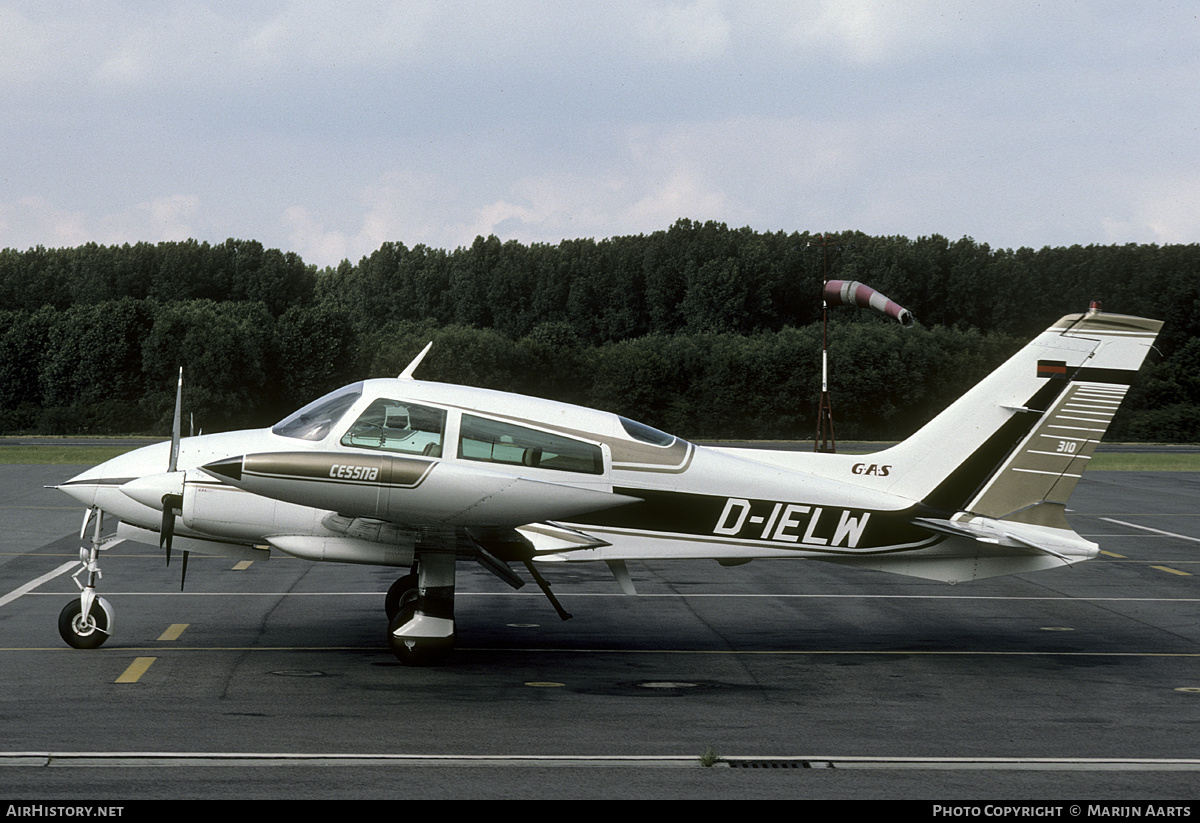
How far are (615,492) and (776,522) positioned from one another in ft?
5.37

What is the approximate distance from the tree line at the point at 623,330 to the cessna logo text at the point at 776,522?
2315 inches

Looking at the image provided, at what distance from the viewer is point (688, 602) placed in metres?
14.3

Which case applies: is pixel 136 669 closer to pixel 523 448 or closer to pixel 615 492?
pixel 523 448

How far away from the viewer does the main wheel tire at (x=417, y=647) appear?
10414 mm

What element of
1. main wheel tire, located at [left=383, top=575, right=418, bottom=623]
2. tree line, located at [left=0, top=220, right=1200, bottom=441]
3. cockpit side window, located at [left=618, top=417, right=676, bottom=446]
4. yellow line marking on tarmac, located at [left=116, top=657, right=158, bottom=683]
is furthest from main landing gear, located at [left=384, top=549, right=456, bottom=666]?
tree line, located at [left=0, top=220, right=1200, bottom=441]

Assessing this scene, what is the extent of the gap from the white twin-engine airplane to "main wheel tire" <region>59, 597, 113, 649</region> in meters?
0.01

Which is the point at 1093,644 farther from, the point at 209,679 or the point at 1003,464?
the point at 209,679

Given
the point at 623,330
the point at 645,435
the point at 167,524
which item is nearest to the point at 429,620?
the point at 167,524

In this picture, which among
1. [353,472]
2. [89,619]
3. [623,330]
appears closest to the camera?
[353,472]

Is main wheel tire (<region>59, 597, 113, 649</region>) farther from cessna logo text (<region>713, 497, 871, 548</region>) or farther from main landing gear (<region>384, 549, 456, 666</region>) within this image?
cessna logo text (<region>713, 497, 871, 548</region>)

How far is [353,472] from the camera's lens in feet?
30.9

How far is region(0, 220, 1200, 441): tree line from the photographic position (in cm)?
7025

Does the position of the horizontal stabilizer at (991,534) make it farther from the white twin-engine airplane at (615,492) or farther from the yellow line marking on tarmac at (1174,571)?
the yellow line marking on tarmac at (1174,571)

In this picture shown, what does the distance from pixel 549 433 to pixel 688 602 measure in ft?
15.2
